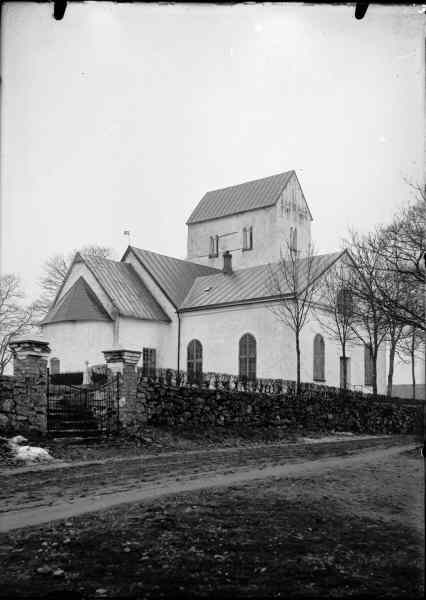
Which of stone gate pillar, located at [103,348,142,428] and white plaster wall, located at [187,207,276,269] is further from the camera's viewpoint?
white plaster wall, located at [187,207,276,269]

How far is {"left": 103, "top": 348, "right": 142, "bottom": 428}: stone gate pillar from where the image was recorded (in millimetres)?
15891

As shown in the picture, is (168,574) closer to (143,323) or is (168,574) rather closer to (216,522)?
(216,522)

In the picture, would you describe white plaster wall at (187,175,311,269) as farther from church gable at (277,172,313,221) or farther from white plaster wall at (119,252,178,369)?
white plaster wall at (119,252,178,369)

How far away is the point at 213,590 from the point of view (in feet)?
13.6

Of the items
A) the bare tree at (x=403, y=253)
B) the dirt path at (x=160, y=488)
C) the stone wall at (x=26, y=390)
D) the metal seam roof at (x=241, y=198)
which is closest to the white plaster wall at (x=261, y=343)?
the metal seam roof at (x=241, y=198)

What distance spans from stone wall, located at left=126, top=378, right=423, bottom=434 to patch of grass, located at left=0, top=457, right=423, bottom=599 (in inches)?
284

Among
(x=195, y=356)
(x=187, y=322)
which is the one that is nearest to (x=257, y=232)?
(x=187, y=322)

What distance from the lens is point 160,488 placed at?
8.23 m

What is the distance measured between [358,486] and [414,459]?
173 inches

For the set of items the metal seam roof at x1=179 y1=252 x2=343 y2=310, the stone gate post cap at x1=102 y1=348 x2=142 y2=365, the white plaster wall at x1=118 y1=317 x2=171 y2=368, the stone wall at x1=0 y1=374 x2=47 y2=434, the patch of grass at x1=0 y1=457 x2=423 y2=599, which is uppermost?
the metal seam roof at x1=179 y1=252 x2=343 y2=310

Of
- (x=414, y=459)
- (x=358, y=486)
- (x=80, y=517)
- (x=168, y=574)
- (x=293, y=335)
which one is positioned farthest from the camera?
(x=293, y=335)

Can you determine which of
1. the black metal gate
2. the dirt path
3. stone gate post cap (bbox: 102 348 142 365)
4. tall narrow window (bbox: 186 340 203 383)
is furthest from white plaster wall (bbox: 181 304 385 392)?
the dirt path

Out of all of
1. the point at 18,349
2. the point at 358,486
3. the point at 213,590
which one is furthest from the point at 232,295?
the point at 213,590

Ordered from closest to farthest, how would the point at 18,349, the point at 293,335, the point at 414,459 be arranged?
the point at 414,459, the point at 18,349, the point at 293,335
